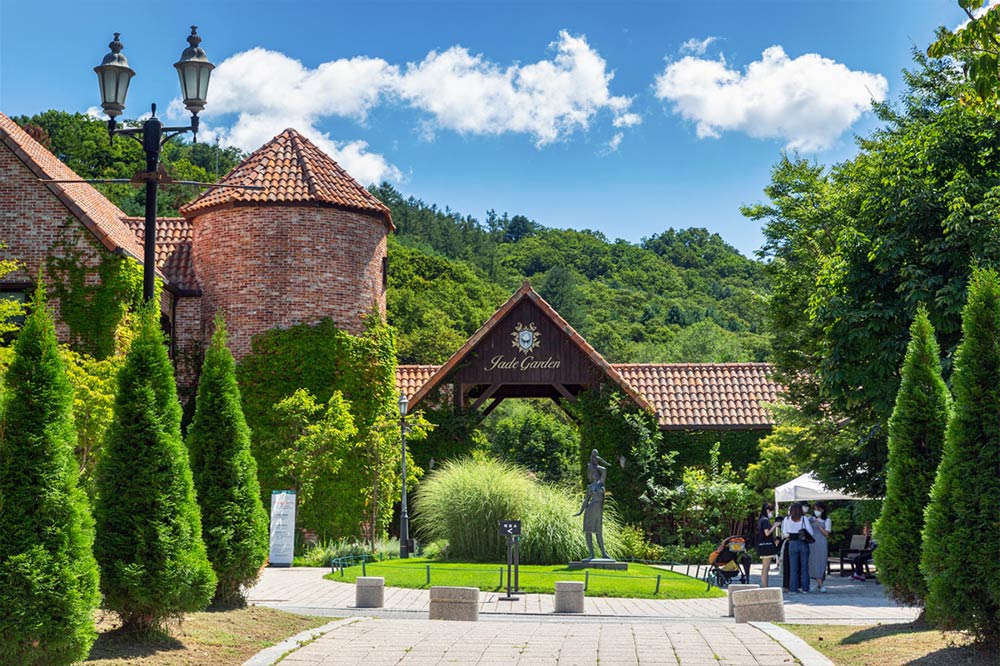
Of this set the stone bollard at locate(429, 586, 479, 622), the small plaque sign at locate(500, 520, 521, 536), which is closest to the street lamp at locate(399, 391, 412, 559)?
the small plaque sign at locate(500, 520, 521, 536)

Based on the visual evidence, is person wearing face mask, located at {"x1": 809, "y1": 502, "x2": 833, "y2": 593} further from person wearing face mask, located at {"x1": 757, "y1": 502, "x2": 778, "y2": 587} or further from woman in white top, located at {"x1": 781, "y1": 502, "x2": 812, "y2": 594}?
person wearing face mask, located at {"x1": 757, "y1": 502, "x2": 778, "y2": 587}

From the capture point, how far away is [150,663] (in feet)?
33.0

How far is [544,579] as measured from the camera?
1950cm

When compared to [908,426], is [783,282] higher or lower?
higher

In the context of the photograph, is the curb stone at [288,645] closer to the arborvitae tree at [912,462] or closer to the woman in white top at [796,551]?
the arborvitae tree at [912,462]

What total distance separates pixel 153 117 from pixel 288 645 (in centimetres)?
668

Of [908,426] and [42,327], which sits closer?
[42,327]

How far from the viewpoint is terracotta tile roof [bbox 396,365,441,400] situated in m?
33.1

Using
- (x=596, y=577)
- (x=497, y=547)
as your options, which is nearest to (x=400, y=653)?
(x=596, y=577)

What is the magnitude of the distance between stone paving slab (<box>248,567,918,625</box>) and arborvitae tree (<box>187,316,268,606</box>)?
1.86 metres

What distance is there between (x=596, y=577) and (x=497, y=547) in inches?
177

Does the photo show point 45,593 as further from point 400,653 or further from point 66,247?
point 66,247

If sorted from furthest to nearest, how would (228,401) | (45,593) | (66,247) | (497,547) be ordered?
(66,247) → (497,547) → (228,401) → (45,593)

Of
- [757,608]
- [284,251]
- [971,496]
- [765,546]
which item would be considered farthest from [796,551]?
[284,251]
